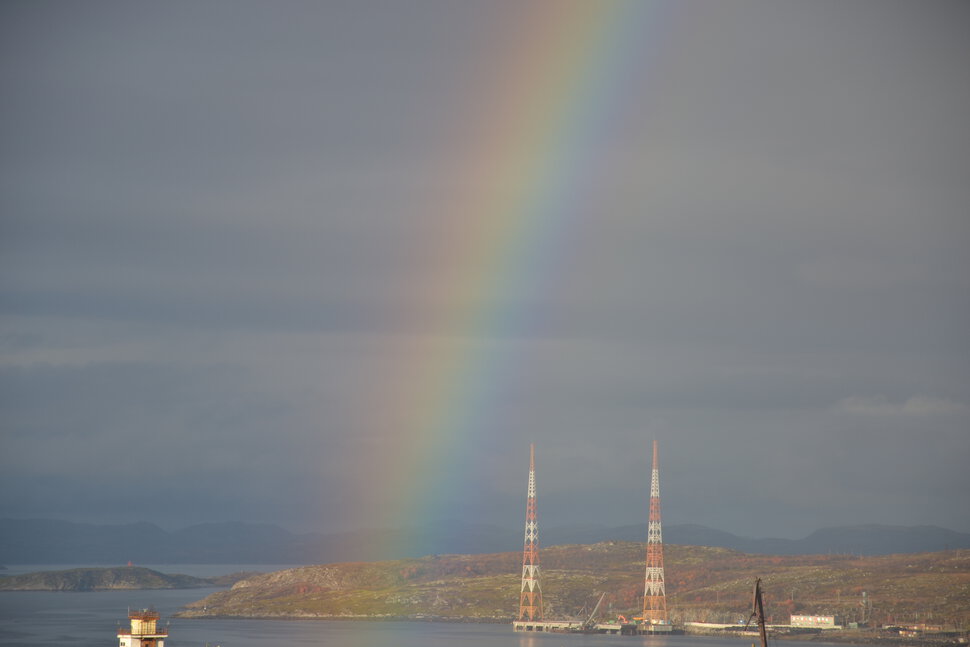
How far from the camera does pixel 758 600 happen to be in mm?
67000

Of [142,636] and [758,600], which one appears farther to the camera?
[142,636]

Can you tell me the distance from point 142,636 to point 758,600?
41.9 metres

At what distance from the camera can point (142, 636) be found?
8850 cm
